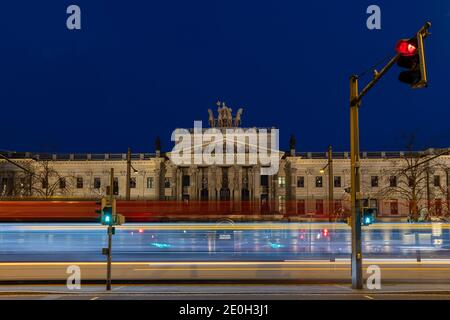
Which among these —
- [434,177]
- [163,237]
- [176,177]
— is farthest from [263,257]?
[176,177]

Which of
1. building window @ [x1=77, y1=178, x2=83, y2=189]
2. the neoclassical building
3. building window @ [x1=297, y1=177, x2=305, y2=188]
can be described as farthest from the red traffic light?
building window @ [x1=77, y1=178, x2=83, y2=189]

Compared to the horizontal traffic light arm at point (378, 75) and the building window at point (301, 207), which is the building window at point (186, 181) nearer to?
the building window at point (301, 207)

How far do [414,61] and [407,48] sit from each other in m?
0.40

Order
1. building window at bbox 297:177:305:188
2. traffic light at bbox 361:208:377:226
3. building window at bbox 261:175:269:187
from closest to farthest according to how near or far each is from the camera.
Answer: traffic light at bbox 361:208:377:226 < building window at bbox 297:177:305:188 < building window at bbox 261:175:269:187

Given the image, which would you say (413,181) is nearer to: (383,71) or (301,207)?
(383,71)

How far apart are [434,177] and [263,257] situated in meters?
68.4

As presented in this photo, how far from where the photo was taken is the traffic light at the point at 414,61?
39.8 feet

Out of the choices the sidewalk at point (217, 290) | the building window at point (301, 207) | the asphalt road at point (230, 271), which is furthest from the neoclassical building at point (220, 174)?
the sidewalk at point (217, 290)

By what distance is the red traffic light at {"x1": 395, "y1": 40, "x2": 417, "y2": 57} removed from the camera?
12516 mm

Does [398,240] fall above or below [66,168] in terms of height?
below

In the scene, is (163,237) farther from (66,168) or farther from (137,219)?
(66,168)

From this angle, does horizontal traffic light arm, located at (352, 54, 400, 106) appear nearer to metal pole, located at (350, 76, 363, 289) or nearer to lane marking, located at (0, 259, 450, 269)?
metal pole, located at (350, 76, 363, 289)

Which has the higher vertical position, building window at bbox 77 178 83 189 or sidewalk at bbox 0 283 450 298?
building window at bbox 77 178 83 189

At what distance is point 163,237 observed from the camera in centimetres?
3669
